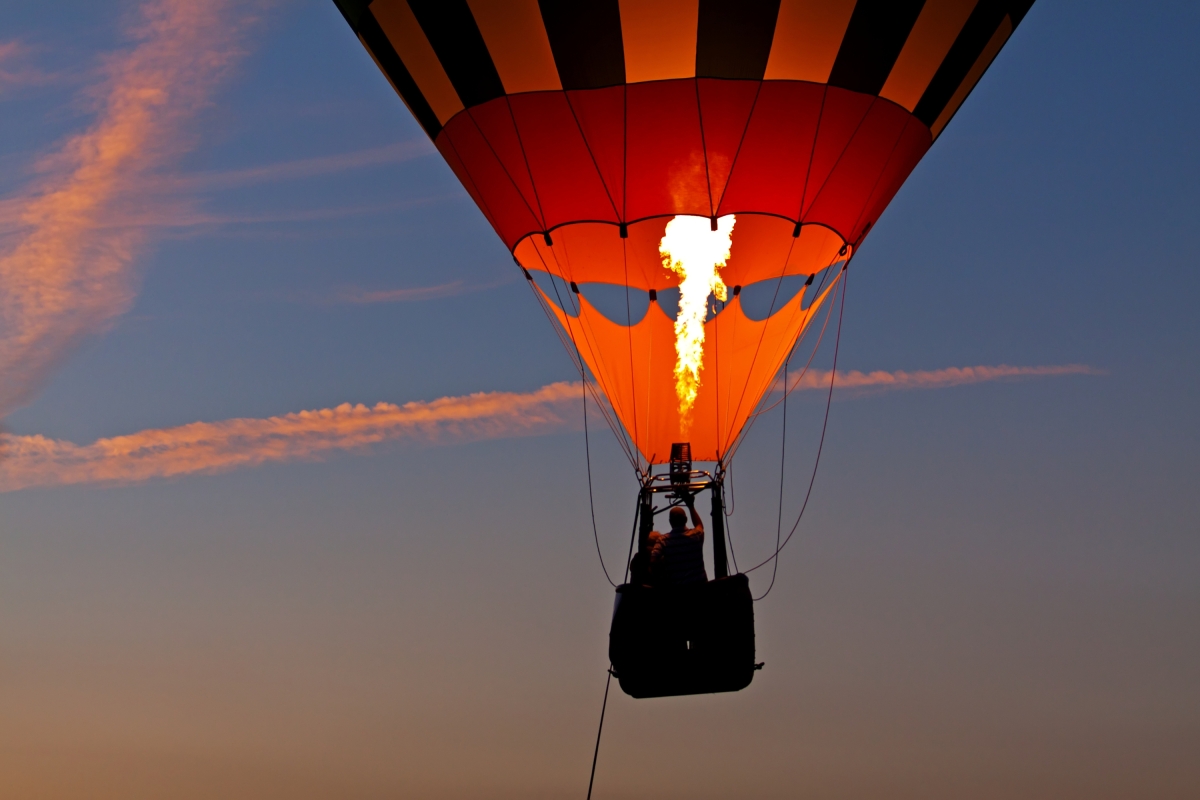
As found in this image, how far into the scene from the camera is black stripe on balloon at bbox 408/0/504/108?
30.6 ft

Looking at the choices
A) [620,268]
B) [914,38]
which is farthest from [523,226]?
[914,38]

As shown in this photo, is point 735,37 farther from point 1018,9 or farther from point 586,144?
point 1018,9

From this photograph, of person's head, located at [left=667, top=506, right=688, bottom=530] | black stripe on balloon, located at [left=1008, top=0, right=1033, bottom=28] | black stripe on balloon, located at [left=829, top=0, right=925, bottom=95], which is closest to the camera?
person's head, located at [left=667, top=506, right=688, bottom=530]

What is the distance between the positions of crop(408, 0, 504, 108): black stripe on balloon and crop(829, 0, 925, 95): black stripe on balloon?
2531 mm

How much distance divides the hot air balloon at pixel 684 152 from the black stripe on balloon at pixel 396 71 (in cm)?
3

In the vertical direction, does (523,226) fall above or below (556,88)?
below

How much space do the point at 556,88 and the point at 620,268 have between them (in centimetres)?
159

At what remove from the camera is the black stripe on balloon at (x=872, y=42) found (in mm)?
9141

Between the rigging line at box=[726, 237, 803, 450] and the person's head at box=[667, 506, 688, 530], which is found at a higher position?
the rigging line at box=[726, 237, 803, 450]

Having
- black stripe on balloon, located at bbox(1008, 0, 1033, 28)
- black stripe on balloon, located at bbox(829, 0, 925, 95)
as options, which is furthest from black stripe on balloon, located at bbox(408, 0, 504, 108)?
black stripe on balloon, located at bbox(1008, 0, 1033, 28)

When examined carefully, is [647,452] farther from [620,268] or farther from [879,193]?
[879,193]

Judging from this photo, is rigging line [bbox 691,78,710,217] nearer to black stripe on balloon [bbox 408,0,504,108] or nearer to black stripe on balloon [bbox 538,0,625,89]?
black stripe on balloon [bbox 538,0,625,89]

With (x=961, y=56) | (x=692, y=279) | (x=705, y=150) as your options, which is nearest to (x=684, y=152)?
(x=705, y=150)

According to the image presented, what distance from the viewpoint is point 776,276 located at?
10109 millimetres
